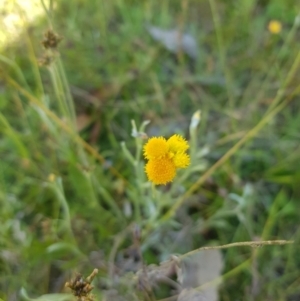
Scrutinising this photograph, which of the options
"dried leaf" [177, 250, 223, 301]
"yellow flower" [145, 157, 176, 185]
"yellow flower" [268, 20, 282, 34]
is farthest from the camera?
"yellow flower" [268, 20, 282, 34]

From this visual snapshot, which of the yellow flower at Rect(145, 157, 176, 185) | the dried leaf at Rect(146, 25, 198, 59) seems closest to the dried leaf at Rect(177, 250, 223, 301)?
the yellow flower at Rect(145, 157, 176, 185)

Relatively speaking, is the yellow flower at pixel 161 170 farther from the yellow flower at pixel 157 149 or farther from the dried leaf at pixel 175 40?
the dried leaf at pixel 175 40

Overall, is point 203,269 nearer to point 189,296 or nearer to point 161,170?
point 189,296

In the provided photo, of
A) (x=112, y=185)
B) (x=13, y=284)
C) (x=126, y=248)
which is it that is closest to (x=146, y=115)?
(x=112, y=185)

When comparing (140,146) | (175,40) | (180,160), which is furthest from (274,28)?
(180,160)

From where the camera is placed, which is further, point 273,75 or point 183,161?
point 273,75

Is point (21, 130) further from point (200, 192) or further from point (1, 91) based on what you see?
point (200, 192)

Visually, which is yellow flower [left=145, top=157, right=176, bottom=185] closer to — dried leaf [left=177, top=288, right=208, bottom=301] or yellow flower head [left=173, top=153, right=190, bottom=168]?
yellow flower head [left=173, top=153, right=190, bottom=168]
